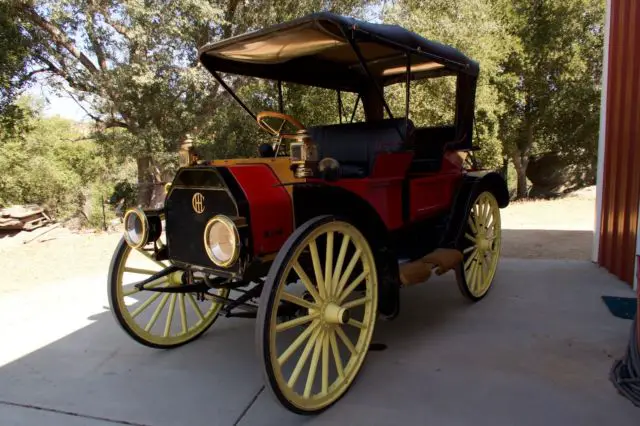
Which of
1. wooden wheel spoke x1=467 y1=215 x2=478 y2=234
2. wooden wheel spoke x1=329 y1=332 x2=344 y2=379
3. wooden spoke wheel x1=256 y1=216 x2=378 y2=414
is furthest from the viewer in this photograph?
wooden wheel spoke x1=467 y1=215 x2=478 y2=234

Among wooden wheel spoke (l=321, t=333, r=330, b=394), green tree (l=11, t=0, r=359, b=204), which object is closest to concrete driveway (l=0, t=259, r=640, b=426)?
wooden wheel spoke (l=321, t=333, r=330, b=394)

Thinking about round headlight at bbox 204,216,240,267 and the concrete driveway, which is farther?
the concrete driveway

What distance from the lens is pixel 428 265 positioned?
3.06 m

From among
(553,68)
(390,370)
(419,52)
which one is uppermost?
(553,68)

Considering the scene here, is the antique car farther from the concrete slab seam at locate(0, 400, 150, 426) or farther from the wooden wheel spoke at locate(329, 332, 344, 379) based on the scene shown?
the concrete slab seam at locate(0, 400, 150, 426)

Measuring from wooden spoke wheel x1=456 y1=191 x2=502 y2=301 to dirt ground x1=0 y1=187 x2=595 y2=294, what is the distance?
1.61m

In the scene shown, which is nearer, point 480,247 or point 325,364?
point 325,364

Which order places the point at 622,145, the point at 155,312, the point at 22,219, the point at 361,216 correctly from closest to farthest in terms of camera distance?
1. the point at 361,216
2. the point at 155,312
3. the point at 622,145
4. the point at 22,219

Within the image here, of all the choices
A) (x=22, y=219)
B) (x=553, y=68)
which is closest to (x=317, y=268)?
(x=22, y=219)

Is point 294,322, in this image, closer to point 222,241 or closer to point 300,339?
point 300,339

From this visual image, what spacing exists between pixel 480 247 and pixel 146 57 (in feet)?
25.8

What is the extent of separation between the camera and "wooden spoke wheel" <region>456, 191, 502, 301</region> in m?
3.79

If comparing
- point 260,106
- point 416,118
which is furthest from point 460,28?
point 260,106

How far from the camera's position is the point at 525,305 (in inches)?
148
